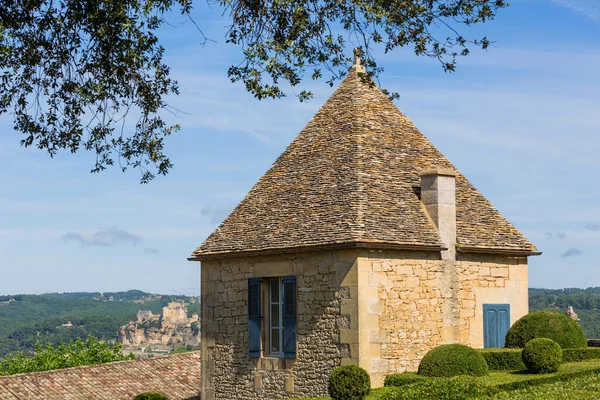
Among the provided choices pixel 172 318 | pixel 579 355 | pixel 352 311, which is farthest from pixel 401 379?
pixel 172 318

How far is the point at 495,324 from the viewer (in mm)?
23312

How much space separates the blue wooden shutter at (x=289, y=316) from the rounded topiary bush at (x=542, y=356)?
17.6ft

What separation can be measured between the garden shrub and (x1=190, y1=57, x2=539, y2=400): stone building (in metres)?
1.13

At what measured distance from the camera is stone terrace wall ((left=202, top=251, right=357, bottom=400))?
20.6 m

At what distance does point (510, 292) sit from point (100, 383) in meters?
14.6

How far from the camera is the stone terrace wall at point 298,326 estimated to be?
20594 millimetres

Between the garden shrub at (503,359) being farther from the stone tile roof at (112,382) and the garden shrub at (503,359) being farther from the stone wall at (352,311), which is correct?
the stone tile roof at (112,382)

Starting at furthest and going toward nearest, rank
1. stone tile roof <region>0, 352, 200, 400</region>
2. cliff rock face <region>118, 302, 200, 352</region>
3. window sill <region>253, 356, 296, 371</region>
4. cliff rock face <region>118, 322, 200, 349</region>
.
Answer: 1. cliff rock face <region>118, 322, 200, 349</region>
2. cliff rock face <region>118, 302, 200, 352</region>
3. stone tile roof <region>0, 352, 200, 400</region>
4. window sill <region>253, 356, 296, 371</region>

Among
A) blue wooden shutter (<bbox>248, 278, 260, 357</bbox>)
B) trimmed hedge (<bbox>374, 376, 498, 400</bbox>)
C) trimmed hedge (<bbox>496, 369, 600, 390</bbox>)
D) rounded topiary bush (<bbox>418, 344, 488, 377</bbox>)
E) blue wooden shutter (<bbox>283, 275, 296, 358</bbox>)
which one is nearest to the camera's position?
trimmed hedge (<bbox>374, 376, 498, 400</bbox>)

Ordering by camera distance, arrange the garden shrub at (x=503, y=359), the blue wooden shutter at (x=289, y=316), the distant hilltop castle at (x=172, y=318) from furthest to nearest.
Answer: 1. the distant hilltop castle at (x=172, y=318)
2. the blue wooden shutter at (x=289, y=316)
3. the garden shrub at (x=503, y=359)

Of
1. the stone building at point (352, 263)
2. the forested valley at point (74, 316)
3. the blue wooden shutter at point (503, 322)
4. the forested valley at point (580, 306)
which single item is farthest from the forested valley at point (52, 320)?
the blue wooden shutter at point (503, 322)

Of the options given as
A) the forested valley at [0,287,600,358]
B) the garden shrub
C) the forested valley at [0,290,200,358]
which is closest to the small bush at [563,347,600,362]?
the garden shrub

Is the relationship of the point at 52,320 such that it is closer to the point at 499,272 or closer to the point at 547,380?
the point at 499,272

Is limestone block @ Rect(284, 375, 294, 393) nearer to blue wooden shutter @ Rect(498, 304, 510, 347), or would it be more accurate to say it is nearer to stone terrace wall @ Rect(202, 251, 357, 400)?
stone terrace wall @ Rect(202, 251, 357, 400)
